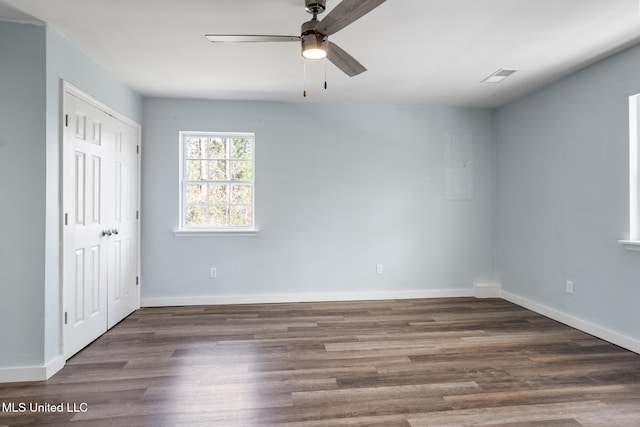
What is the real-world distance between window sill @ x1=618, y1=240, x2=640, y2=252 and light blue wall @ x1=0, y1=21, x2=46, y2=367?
178 inches

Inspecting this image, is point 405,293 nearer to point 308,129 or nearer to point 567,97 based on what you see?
point 308,129

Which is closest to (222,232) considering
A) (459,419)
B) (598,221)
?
(459,419)

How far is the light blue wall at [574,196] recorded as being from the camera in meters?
2.95

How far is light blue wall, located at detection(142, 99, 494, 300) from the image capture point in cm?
416

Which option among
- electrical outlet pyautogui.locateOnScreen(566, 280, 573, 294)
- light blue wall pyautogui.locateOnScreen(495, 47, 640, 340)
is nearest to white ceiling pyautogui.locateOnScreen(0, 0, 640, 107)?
light blue wall pyautogui.locateOnScreen(495, 47, 640, 340)

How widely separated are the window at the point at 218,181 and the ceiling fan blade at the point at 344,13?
100 inches

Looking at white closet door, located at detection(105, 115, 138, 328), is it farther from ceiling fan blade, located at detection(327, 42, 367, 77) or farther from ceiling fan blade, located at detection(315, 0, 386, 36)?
ceiling fan blade, located at detection(315, 0, 386, 36)

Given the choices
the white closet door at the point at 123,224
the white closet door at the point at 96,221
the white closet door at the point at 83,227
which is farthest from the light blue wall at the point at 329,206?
the white closet door at the point at 83,227

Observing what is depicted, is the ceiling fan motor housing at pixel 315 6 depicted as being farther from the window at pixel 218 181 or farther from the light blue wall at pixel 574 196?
the light blue wall at pixel 574 196

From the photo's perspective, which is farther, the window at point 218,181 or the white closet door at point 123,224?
the window at point 218,181

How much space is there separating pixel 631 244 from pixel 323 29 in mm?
2986

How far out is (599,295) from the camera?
10.4 ft

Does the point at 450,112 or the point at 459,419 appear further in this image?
the point at 450,112

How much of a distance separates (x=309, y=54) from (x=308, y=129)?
2343 mm
